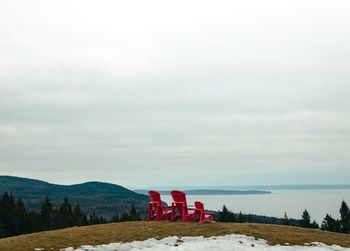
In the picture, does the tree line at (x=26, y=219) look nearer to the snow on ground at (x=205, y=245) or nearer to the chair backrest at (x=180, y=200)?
the chair backrest at (x=180, y=200)

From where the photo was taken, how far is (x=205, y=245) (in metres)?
20.2

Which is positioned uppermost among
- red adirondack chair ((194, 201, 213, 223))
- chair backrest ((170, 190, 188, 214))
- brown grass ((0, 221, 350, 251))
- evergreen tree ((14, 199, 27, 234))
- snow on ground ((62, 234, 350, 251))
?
chair backrest ((170, 190, 188, 214))

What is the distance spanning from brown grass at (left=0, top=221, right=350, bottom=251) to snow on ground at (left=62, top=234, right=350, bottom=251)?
736mm

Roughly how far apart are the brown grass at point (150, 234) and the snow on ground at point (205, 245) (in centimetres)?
74

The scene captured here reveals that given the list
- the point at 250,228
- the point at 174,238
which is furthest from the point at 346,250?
the point at 174,238

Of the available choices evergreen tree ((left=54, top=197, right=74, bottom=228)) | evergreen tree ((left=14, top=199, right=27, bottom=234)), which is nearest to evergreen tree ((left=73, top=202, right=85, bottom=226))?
evergreen tree ((left=54, top=197, right=74, bottom=228))

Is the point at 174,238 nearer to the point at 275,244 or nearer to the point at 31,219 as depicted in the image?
the point at 275,244

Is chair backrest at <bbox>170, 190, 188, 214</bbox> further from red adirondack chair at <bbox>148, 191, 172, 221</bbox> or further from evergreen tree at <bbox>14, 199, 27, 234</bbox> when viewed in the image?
evergreen tree at <bbox>14, 199, 27, 234</bbox>

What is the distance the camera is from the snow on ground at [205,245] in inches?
784

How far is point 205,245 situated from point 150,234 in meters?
3.74

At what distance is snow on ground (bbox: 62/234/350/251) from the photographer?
65.3 feet

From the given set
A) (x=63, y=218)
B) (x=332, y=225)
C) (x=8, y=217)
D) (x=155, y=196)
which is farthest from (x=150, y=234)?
(x=332, y=225)

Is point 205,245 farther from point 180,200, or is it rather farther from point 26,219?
point 26,219

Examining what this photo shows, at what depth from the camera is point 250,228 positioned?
944 inches
